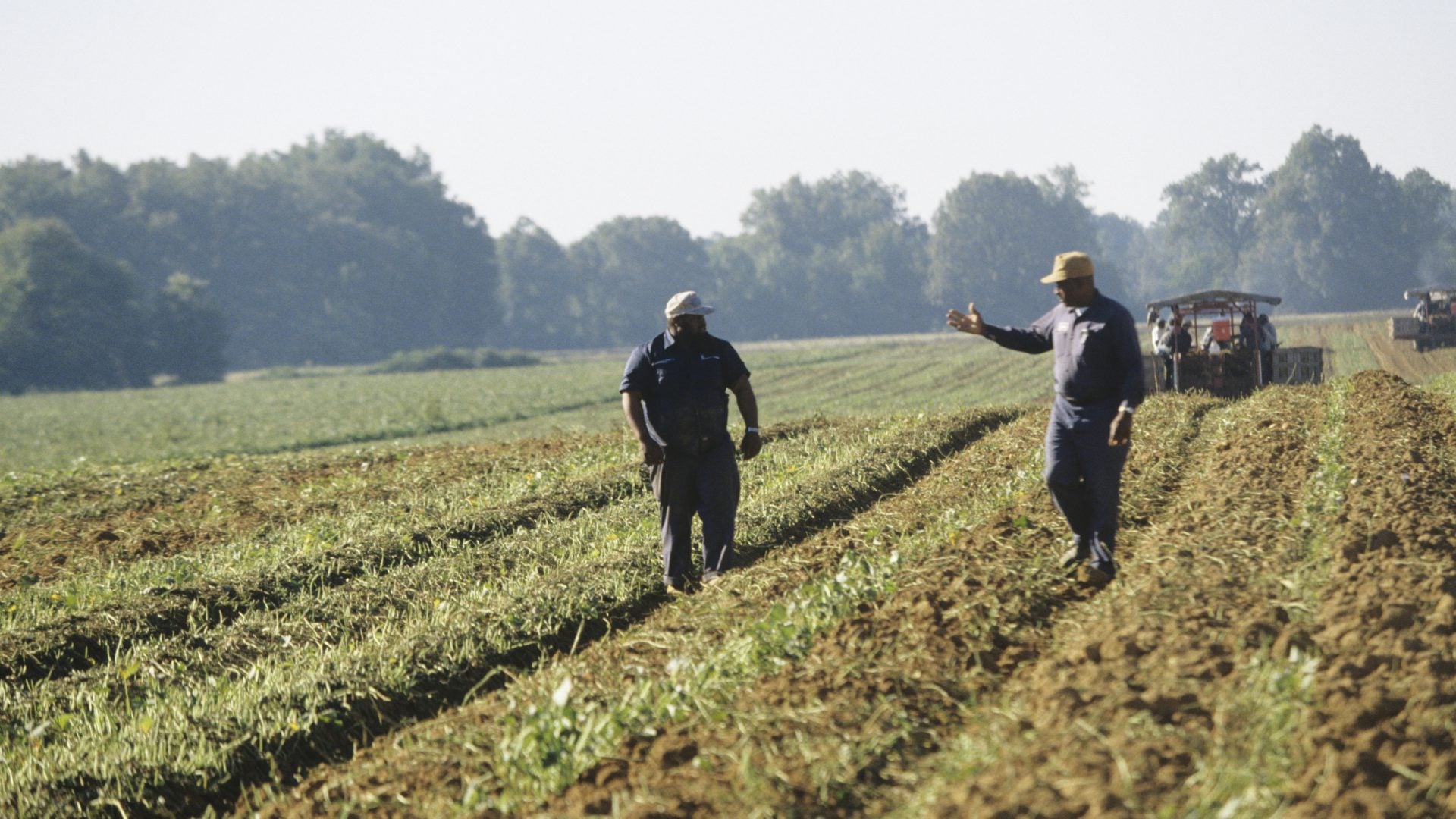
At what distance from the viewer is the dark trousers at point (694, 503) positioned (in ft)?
25.5

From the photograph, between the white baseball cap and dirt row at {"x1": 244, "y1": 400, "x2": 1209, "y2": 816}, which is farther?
the white baseball cap

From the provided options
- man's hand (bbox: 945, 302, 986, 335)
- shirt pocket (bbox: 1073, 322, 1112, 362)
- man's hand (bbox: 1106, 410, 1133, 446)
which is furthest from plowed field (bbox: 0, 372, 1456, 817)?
man's hand (bbox: 945, 302, 986, 335)

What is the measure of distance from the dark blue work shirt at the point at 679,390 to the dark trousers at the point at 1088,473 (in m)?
1.88

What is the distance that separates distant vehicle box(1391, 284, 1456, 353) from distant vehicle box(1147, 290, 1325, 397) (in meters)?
18.3

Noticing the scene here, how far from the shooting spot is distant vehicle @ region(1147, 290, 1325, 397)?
2036 cm

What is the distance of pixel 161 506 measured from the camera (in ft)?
43.4

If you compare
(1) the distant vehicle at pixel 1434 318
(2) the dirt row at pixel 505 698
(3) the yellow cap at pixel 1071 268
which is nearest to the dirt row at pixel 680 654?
(2) the dirt row at pixel 505 698

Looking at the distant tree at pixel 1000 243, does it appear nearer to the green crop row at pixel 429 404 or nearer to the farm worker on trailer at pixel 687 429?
the green crop row at pixel 429 404

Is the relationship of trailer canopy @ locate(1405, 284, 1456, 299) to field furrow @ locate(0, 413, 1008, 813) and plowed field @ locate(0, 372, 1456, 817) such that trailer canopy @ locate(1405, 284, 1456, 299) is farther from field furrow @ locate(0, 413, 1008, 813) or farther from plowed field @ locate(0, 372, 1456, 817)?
field furrow @ locate(0, 413, 1008, 813)

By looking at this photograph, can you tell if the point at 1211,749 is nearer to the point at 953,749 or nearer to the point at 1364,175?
the point at 953,749

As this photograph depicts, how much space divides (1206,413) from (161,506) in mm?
11263

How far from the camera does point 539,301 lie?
11325 centimetres

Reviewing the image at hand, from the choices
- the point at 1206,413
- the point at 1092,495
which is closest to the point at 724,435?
the point at 1092,495

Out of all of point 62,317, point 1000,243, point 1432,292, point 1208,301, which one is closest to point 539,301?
point 1000,243
